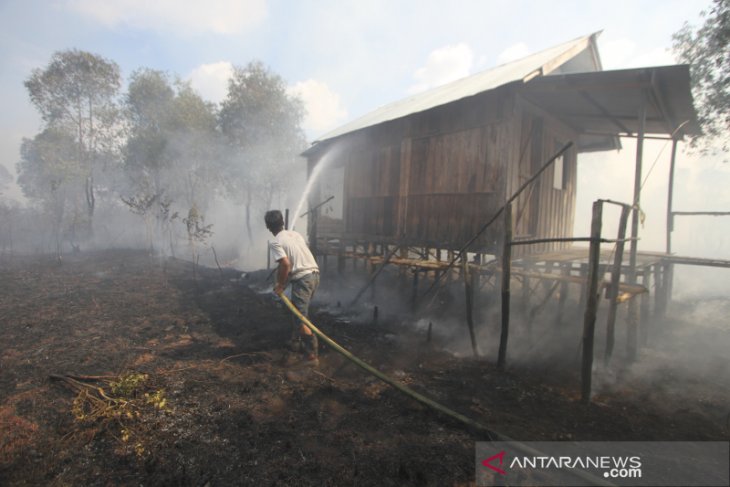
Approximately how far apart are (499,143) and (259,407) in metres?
6.94

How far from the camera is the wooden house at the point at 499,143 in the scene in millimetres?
6770

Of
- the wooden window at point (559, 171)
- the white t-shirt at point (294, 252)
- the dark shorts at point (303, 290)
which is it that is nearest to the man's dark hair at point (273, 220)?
the white t-shirt at point (294, 252)

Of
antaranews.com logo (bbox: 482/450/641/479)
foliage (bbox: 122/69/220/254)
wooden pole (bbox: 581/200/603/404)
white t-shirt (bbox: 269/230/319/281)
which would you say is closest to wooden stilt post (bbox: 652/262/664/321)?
wooden pole (bbox: 581/200/603/404)

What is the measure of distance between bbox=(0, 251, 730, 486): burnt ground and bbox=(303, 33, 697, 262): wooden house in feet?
11.2

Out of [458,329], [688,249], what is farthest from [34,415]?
[688,249]

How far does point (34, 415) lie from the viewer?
3879 mm

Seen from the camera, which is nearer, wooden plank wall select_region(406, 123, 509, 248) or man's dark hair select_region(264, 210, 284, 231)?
man's dark hair select_region(264, 210, 284, 231)

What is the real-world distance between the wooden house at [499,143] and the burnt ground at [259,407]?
11.2 feet

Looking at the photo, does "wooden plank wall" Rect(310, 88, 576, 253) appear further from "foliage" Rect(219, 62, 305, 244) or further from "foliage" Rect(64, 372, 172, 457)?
"foliage" Rect(219, 62, 305, 244)

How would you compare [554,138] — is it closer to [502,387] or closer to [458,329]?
[458,329]

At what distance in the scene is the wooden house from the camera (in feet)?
22.2

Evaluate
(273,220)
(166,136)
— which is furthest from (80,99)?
(273,220)

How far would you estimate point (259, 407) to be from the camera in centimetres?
421

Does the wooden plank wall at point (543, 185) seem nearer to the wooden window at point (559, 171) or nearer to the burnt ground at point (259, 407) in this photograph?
the wooden window at point (559, 171)
